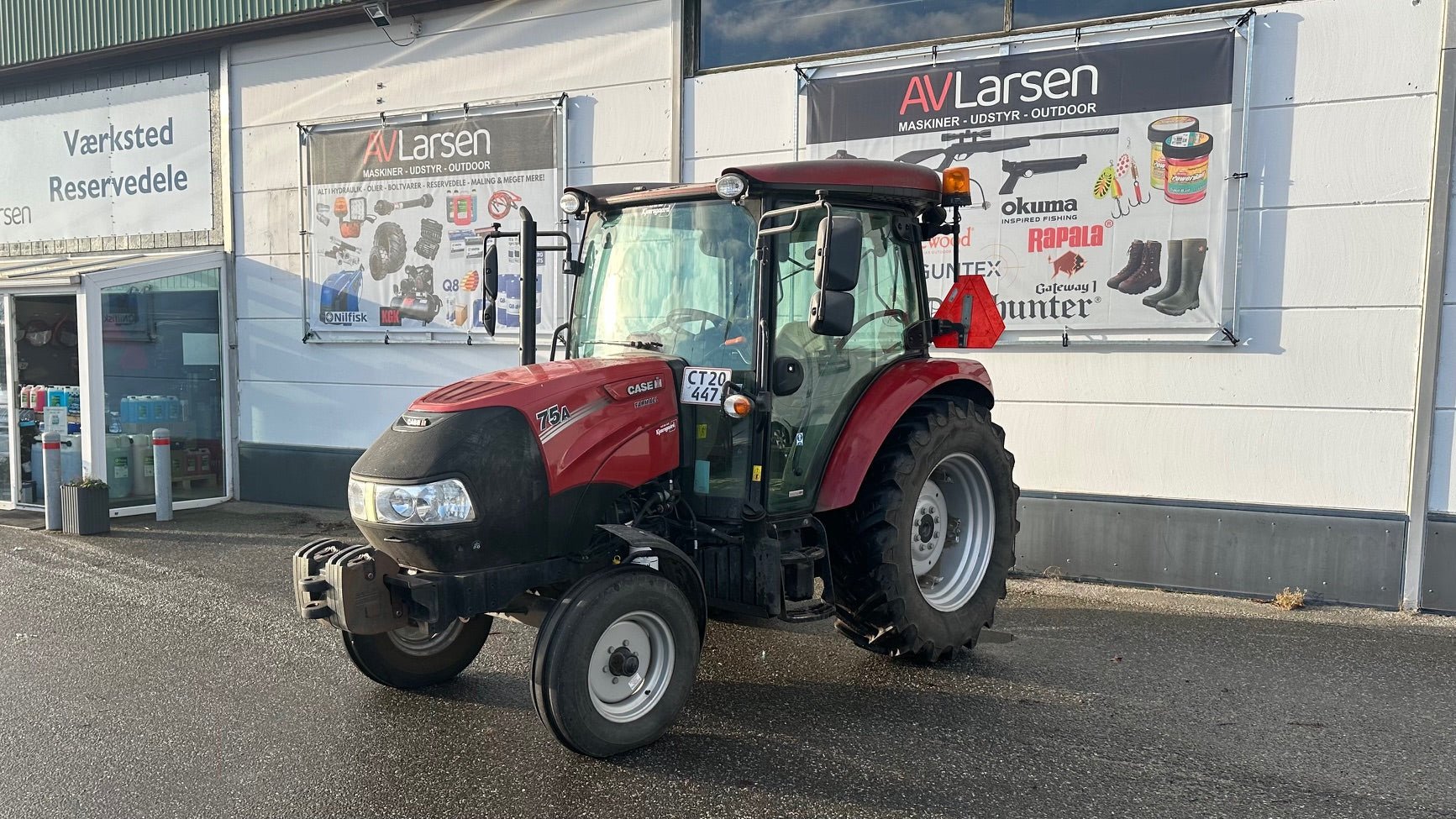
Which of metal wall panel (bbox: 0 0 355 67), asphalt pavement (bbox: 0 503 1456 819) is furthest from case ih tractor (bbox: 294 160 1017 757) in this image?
metal wall panel (bbox: 0 0 355 67)

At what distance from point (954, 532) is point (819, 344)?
1448mm

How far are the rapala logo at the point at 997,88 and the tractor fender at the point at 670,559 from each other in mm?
4424

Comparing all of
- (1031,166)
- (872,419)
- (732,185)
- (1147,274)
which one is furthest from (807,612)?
(1031,166)

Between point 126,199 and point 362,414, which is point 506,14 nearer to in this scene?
point 362,414

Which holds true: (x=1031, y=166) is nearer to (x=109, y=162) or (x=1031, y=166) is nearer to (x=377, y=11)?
(x=377, y=11)

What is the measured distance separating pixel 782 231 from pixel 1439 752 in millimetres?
3367

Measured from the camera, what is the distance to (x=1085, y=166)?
23.4 ft

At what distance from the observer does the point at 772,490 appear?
15.5ft

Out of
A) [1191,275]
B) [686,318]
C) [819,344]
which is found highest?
[1191,275]

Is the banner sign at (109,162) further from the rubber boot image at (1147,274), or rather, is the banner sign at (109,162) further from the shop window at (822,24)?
the rubber boot image at (1147,274)

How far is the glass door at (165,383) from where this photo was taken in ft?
32.4

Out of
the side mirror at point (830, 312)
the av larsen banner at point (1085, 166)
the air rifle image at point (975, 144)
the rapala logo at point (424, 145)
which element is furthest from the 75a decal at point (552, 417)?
the rapala logo at point (424, 145)

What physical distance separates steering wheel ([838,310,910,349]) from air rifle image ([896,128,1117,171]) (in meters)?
2.29

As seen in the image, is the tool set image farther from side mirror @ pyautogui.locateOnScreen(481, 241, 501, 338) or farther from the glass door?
side mirror @ pyautogui.locateOnScreen(481, 241, 501, 338)
